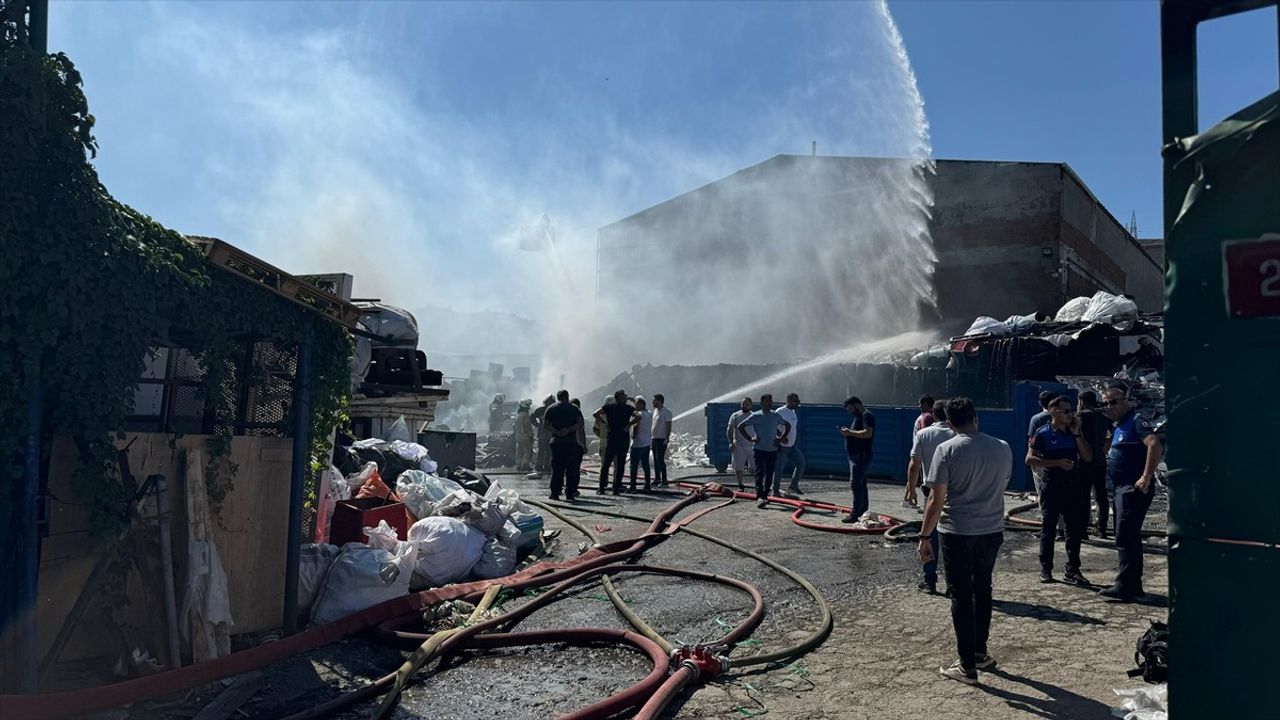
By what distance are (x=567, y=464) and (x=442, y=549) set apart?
224 inches

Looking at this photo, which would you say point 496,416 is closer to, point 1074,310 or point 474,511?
point 1074,310

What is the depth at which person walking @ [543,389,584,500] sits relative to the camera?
12.4 metres

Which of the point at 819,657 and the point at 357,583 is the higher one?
the point at 357,583

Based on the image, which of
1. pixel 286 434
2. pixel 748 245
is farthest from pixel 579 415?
pixel 748 245

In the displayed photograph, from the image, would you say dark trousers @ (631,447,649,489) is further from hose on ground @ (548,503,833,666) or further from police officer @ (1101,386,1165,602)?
police officer @ (1101,386,1165,602)

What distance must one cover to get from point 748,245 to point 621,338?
26.7 ft

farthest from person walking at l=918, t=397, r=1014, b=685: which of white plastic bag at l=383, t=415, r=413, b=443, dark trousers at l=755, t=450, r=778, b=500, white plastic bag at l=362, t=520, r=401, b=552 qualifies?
white plastic bag at l=383, t=415, r=413, b=443

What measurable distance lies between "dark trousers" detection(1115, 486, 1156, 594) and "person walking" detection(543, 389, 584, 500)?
7557mm

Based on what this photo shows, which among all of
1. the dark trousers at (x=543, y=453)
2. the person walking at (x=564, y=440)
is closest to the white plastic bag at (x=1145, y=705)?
the person walking at (x=564, y=440)

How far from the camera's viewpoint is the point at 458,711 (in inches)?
179

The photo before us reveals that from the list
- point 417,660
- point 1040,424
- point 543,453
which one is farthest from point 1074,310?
point 417,660

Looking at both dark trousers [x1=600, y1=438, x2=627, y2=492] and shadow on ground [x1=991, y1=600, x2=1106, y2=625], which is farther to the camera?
dark trousers [x1=600, y1=438, x2=627, y2=492]

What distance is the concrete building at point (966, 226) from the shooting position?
1151 inches

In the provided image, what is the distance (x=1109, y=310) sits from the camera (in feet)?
59.1
